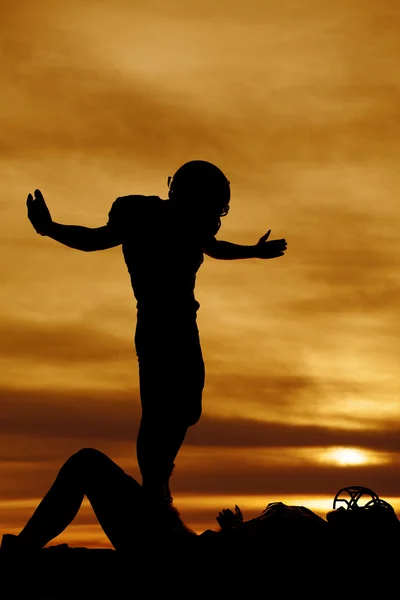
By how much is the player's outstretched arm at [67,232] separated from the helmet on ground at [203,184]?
711 millimetres

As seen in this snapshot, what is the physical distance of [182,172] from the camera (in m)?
8.79

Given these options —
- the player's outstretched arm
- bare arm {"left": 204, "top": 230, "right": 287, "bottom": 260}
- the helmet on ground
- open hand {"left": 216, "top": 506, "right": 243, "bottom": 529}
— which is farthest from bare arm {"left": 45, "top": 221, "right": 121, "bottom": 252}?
open hand {"left": 216, "top": 506, "right": 243, "bottom": 529}

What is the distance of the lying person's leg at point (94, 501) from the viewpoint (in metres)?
6.35

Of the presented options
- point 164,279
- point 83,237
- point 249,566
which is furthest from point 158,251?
point 249,566

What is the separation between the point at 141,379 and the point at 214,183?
1.75 metres

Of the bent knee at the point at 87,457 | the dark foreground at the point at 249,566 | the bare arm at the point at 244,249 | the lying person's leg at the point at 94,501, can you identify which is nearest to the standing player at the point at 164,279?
the bare arm at the point at 244,249

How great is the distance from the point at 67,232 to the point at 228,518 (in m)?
2.70

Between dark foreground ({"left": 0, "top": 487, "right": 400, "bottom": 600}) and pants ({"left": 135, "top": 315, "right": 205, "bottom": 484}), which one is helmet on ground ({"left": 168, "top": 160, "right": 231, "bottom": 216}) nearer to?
pants ({"left": 135, "top": 315, "right": 205, "bottom": 484})

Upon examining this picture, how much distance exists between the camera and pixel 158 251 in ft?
29.1

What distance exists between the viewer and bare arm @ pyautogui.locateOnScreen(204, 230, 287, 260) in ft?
31.1

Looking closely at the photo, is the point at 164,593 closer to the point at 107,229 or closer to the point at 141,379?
the point at 141,379

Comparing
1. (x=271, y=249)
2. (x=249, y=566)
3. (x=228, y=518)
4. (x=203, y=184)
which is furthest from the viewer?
(x=271, y=249)

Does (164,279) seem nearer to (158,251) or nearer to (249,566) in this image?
(158,251)

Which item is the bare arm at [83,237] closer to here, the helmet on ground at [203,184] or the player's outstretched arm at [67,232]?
the player's outstretched arm at [67,232]
